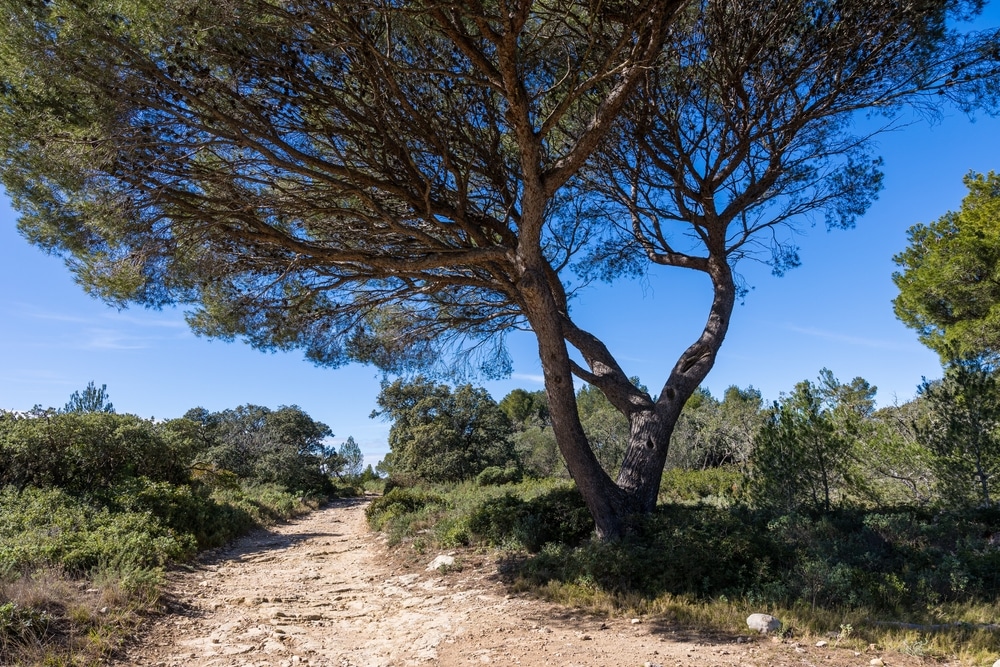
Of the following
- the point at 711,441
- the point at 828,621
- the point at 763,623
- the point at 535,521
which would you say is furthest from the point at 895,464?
the point at 711,441

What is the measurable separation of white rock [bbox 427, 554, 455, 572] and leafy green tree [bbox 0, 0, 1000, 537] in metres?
1.75

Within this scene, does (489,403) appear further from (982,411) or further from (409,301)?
(982,411)

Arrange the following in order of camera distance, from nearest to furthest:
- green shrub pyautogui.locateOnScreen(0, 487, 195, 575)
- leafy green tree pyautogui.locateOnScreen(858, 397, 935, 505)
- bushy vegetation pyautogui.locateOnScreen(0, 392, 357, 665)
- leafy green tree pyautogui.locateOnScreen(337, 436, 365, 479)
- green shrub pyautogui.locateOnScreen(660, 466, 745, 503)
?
bushy vegetation pyautogui.locateOnScreen(0, 392, 357, 665) < green shrub pyautogui.locateOnScreen(0, 487, 195, 575) < leafy green tree pyautogui.locateOnScreen(858, 397, 935, 505) < green shrub pyautogui.locateOnScreen(660, 466, 745, 503) < leafy green tree pyautogui.locateOnScreen(337, 436, 365, 479)

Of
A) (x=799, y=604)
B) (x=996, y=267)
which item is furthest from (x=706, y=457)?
(x=799, y=604)

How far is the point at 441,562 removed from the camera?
668 cm

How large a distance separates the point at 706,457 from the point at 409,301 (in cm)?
1465

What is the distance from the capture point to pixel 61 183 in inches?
229

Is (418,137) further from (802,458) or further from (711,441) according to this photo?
(711,441)

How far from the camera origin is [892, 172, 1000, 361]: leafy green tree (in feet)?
43.0

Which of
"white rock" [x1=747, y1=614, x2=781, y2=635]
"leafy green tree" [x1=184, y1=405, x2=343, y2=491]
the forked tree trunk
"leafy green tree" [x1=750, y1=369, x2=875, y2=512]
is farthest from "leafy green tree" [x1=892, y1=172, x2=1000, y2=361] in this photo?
"leafy green tree" [x1=184, y1=405, x2=343, y2=491]

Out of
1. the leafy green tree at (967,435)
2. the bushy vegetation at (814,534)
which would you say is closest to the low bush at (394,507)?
the bushy vegetation at (814,534)

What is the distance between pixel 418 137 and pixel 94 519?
603cm

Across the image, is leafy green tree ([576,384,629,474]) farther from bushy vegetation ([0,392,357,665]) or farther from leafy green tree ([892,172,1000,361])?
bushy vegetation ([0,392,357,665])

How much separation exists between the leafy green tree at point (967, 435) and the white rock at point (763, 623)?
5.24 meters
